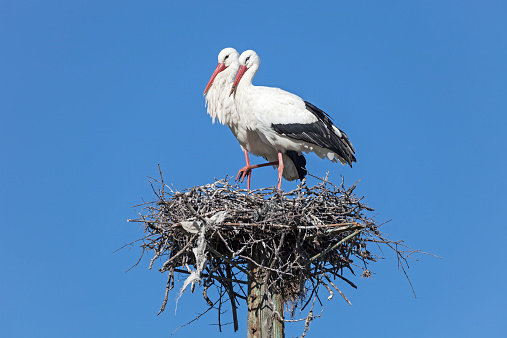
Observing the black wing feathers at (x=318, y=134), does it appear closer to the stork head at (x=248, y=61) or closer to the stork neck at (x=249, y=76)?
the stork neck at (x=249, y=76)

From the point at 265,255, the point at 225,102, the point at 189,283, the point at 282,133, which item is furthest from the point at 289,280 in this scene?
the point at 225,102

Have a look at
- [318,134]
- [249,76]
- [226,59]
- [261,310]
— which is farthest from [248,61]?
[261,310]

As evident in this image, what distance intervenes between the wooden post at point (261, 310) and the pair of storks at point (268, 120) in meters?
2.25

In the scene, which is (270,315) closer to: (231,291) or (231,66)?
(231,291)

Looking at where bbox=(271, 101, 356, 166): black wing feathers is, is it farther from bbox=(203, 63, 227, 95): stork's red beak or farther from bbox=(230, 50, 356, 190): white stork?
bbox=(203, 63, 227, 95): stork's red beak

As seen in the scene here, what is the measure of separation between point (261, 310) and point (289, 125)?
312 centimetres

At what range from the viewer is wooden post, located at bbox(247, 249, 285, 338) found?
7613mm

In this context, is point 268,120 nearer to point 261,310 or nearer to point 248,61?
point 248,61

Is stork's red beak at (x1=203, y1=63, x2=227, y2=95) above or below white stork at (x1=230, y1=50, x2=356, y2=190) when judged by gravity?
above

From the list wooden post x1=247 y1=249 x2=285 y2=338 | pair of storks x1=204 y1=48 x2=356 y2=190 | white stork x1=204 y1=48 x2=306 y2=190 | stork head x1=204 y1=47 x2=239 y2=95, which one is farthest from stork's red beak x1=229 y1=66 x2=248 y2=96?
wooden post x1=247 y1=249 x2=285 y2=338

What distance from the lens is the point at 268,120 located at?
1012cm

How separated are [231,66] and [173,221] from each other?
358 centimetres

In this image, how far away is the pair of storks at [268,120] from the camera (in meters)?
10.2

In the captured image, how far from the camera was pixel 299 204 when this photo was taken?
800 cm
